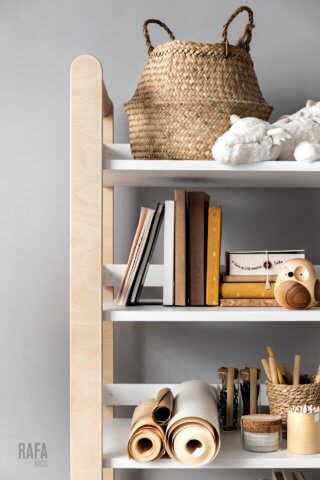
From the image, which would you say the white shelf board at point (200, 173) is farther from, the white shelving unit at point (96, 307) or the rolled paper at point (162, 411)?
the rolled paper at point (162, 411)

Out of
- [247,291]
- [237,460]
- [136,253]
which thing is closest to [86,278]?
[136,253]

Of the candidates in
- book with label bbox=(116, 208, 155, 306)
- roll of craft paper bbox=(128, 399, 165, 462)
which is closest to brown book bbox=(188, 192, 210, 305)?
book with label bbox=(116, 208, 155, 306)

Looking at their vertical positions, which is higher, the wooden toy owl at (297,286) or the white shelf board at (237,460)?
the wooden toy owl at (297,286)

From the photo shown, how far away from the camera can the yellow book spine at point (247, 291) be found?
176cm

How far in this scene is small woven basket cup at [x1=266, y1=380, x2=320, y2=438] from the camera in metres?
1.74

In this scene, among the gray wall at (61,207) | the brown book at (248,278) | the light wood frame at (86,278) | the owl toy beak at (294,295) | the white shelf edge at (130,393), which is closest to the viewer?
the light wood frame at (86,278)

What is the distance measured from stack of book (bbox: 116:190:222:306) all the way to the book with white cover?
0.21ft

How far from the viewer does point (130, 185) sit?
2084mm

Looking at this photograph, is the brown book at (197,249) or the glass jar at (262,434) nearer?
the glass jar at (262,434)

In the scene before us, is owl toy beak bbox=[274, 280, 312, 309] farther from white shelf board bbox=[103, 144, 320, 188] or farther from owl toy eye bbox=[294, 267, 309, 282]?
white shelf board bbox=[103, 144, 320, 188]

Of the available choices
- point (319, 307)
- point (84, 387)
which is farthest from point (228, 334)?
point (84, 387)

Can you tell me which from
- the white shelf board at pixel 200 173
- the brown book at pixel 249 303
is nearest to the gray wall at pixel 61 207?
the white shelf board at pixel 200 173

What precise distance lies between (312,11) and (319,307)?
0.91 meters

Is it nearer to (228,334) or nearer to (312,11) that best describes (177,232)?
(228,334)
